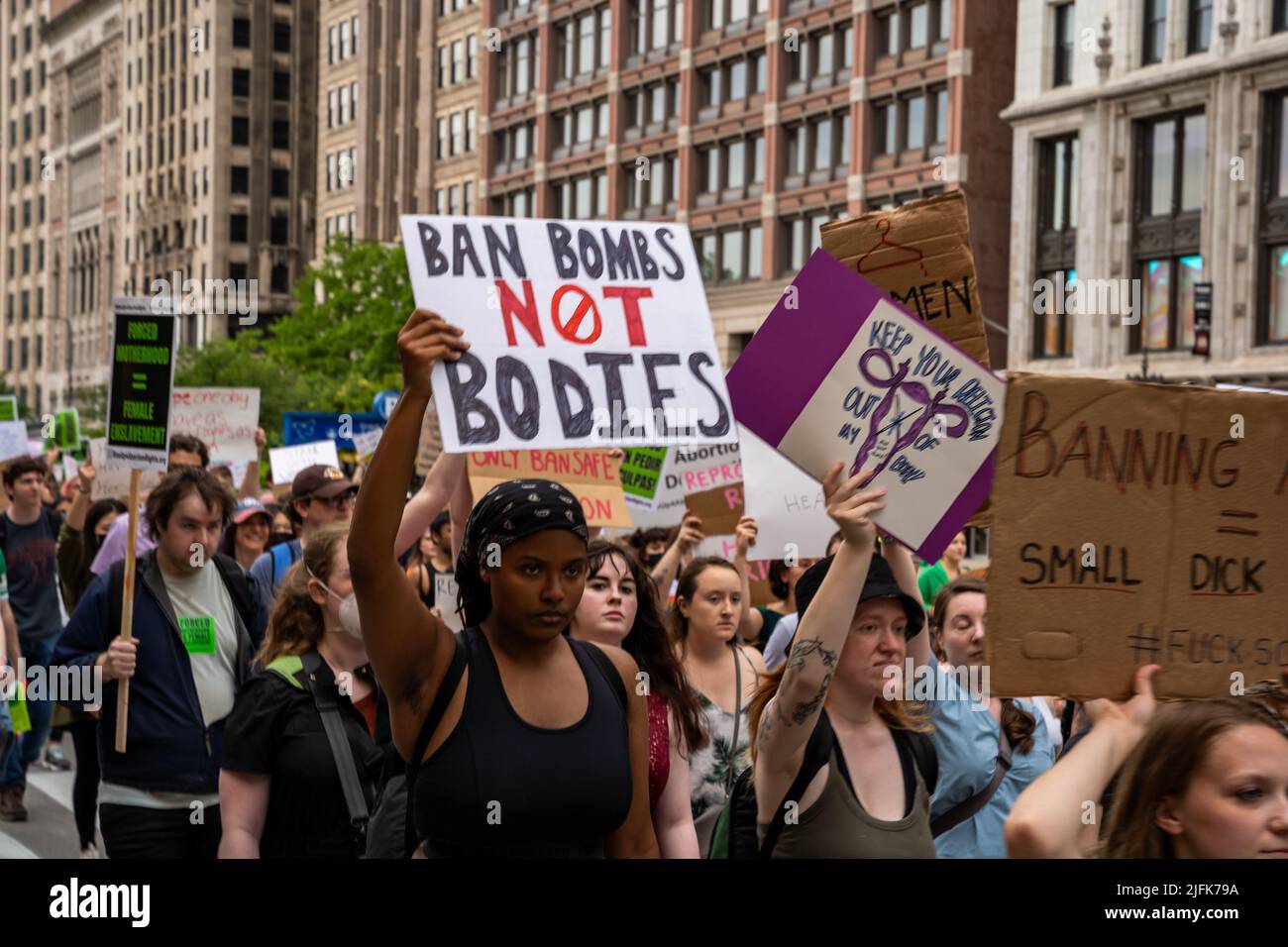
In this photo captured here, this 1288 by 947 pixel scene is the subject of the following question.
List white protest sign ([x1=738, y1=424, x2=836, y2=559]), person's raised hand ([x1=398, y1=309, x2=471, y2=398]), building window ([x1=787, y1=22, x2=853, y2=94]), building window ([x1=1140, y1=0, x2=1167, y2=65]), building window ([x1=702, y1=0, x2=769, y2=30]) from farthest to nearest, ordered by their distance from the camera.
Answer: building window ([x1=702, y1=0, x2=769, y2=30]) → building window ([x1=787, y1=22, x2=853, y2=94]) → building window ([x1=1140, y1=0, x2=1167, y2=65]) → white protest sign ([x1=738, y1=424, x2=836, y2=559]) → person's raised hand ([x1=398, y1=309, x2=471, y2=398])

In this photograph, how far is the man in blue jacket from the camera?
6.16 meters

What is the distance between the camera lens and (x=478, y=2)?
70562 mm

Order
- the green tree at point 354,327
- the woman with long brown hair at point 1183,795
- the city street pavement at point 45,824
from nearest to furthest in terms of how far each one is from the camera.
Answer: the woman with long brown hair at point 1183,795
the city street pavement at point 45,824
the green tree at point 354,327

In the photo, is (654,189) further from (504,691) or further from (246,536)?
(504,691)

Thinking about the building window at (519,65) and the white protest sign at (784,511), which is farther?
the building window at (519,65)

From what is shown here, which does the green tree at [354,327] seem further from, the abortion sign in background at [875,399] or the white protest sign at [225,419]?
the abortion sign in background at [875,399]

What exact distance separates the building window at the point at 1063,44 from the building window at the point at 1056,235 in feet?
4.73

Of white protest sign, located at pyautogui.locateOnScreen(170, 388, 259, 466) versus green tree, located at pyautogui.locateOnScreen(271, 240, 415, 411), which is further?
green tree, located at pyautogui.locateOnScreen(271, 240, 415, 411)

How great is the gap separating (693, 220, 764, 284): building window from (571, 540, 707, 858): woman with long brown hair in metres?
48.7

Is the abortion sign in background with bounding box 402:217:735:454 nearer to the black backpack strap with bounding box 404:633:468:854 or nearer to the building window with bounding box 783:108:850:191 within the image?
the black backpack strap with bounding box 404:633:468:854

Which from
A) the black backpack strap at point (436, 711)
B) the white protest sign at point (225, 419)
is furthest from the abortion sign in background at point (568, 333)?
the white protest sign at point (225, 419)

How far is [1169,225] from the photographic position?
40.7 m

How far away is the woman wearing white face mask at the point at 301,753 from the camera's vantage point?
496 cm

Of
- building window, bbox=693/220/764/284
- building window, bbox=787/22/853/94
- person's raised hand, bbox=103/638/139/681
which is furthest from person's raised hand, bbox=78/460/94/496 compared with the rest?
building window, bbox=693/220/764/284
